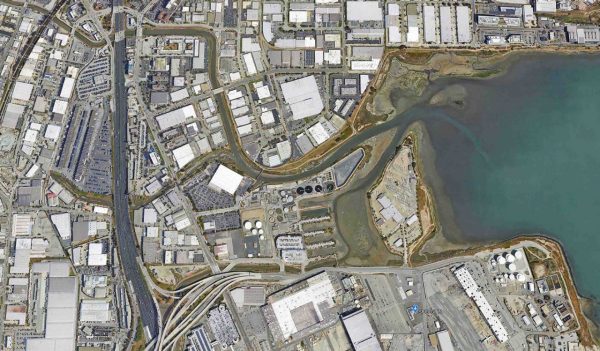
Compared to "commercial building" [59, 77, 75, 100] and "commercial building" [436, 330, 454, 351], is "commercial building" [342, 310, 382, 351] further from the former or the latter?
"commercial building" [59, 77, 75, 100]

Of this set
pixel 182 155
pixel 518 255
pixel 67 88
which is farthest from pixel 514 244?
pixel 67 88

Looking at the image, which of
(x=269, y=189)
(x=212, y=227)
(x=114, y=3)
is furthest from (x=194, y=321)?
(x=114, y=3)

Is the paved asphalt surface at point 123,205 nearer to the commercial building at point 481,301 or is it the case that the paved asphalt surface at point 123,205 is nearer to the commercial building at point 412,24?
the commercial building at point 412,24

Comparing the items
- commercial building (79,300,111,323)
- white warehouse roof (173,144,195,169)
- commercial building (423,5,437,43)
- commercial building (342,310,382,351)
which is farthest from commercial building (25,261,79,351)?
commercial building (423,5,437,43)

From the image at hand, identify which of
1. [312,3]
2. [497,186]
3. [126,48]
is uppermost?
[312,3]

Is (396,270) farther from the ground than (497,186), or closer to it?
closer to it

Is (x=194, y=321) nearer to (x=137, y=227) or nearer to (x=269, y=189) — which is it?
(x=137, y=227)
